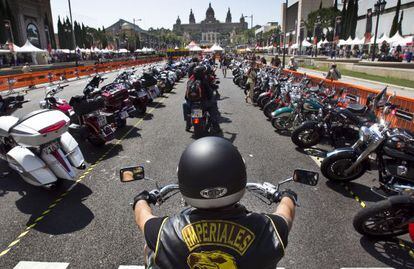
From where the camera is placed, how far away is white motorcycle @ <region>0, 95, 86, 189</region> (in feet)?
14.3

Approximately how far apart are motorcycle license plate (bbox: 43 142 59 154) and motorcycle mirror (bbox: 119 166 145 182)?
9.14ft

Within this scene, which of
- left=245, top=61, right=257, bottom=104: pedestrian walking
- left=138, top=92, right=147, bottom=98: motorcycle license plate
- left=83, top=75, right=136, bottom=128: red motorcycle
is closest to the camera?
left=83, top=75, right=136, bottom=128: red motorcycle

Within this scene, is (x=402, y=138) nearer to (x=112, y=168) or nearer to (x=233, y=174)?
(x=233, y=174)

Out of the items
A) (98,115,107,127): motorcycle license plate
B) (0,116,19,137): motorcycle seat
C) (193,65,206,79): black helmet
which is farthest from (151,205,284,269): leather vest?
(193,65,206,79): black helmet

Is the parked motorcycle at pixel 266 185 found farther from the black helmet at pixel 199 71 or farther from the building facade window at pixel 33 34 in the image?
the building facade window at pixel 33 34

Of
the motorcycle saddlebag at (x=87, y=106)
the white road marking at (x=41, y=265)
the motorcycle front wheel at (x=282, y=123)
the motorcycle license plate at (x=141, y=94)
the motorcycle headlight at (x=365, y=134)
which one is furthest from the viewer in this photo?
the motorcycle license plate at (x=141, y=94)

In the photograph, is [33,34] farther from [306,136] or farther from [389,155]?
[389,155]

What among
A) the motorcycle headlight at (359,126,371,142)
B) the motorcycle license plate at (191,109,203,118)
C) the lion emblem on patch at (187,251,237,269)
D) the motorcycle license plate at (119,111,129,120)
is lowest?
the motorcycle license plate at (119,111,129,120)

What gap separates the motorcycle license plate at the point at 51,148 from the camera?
453 cm

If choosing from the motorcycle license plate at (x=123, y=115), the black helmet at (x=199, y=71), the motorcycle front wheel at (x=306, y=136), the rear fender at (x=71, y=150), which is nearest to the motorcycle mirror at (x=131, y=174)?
the rear fender at (x=71, y=150)

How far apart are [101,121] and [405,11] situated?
200ft

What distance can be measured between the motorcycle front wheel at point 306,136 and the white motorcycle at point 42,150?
15.5ft

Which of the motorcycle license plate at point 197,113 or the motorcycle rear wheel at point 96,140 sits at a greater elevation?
the motorcycle license plate at point 197,113

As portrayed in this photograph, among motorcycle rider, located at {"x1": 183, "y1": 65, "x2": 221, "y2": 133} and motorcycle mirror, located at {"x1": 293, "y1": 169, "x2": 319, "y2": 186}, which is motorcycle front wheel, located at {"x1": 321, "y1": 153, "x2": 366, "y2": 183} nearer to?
motorcycle mirror, located at {"x1": 293, "y1": 169, "x2": 319, "y2": 186}
